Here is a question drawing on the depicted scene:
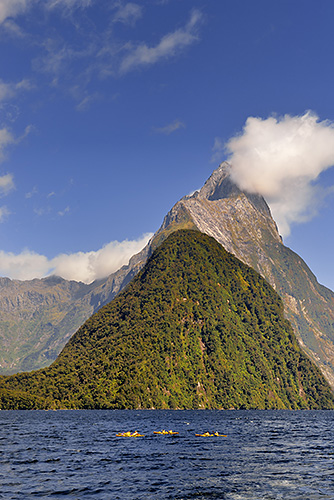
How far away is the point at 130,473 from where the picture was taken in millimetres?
66938

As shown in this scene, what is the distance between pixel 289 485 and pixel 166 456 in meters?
30.3

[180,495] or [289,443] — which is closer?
[180,495]

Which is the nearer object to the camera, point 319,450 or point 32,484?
point 32,484

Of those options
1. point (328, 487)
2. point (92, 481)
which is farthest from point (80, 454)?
point (328, 487)

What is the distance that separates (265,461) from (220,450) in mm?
16796

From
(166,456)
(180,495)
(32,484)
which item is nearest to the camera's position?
(180,495)

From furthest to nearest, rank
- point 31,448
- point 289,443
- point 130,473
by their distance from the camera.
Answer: point 289,443
point 31,448
point 130,473

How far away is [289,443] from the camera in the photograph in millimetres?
111688

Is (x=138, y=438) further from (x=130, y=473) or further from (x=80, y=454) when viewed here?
(x=130, y=473)

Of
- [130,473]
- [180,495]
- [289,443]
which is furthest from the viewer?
[289,443]

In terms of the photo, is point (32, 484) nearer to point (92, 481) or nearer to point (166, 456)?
point (92, 481)

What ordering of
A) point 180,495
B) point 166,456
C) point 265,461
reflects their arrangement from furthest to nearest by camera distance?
point 166,456 < point 265,461 < point 180,495

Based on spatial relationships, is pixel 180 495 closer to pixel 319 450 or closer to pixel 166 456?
pixel 166 456

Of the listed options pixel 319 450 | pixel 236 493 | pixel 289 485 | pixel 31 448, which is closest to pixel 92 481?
pixel 236 493
